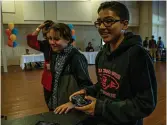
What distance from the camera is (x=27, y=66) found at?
6746 mm

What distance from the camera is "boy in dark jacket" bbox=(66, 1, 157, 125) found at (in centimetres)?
73

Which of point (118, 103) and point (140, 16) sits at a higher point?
point (140, 16)

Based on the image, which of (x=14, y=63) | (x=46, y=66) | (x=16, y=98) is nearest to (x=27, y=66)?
(x=14, y=63)

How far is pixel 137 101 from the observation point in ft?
2.38

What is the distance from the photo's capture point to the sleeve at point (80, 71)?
49.9 inches

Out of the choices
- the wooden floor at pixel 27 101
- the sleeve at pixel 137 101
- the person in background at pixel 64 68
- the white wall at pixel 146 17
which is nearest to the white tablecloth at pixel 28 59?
the wooden floor at pixel 27 101

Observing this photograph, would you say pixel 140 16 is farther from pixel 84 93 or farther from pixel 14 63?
pixel 84 93

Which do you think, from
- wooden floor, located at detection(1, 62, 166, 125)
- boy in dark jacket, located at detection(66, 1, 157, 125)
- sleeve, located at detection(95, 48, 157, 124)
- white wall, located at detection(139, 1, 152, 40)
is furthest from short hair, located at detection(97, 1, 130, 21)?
white wall, located at detection(139, 1, 152, 40)

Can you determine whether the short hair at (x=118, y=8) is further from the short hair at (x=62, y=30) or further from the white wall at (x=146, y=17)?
the white wall at (x=146, y=17)

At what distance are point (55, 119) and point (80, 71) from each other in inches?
22.7

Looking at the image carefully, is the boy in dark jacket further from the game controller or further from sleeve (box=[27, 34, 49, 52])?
sleeve (box=[27, 34, 49, 52])

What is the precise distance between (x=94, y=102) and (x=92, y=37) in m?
8.20

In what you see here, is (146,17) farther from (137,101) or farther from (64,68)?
(137,101)

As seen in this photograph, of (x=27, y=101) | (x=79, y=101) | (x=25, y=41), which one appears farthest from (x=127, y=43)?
(x=25, y=41)
